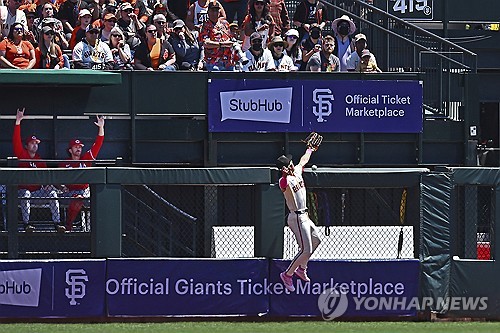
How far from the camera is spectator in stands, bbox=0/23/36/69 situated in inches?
678

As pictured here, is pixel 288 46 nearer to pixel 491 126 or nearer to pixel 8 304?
pixel 491 126

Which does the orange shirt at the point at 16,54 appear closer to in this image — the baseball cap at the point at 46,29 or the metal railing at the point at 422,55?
the baseball cap at the point at 46,29

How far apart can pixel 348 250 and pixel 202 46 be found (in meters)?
5.60

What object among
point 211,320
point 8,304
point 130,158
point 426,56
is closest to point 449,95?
point 426,56

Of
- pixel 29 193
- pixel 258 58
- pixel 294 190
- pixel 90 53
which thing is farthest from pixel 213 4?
pixel 294 190

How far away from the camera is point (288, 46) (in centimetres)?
1917

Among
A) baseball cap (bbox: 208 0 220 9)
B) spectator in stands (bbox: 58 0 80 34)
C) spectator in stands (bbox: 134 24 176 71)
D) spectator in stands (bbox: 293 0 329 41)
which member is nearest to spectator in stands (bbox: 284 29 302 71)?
spectator in stands (bbox: 293 0 329 41)

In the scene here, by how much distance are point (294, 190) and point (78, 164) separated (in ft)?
13.8

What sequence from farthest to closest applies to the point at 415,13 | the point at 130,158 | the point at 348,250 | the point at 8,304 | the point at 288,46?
the point at 415,13 < the point at 288,46 < the point at 130,158 < the point at 348,250 < the point at 8,304

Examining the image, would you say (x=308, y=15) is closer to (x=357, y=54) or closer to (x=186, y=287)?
(x=357, y=54)

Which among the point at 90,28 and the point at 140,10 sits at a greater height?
the point at 140,10

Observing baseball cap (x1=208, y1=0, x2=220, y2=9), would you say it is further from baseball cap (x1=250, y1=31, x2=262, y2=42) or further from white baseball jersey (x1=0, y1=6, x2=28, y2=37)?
white baseball jersey (x1=0, y1=6, x2=28, y2=37)

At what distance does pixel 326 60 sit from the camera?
61.7ft

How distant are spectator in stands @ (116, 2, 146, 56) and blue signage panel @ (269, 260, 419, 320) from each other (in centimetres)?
643
